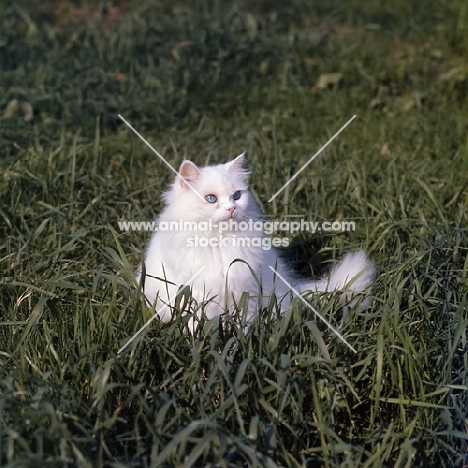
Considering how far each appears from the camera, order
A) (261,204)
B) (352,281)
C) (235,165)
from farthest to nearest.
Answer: (261,204) → (235,165) → (352,281)

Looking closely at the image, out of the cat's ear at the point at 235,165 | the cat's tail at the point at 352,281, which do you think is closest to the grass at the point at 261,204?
the cat's tail at the point at 352,281

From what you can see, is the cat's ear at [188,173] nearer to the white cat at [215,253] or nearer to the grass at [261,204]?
the white cat at [215,253]

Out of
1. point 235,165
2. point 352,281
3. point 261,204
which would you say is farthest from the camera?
point 261,204

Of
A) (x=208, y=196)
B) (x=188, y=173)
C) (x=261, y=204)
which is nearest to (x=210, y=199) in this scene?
(x=208, y=196)

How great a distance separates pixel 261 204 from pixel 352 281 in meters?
1.10

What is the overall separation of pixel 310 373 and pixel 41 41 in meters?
4.56

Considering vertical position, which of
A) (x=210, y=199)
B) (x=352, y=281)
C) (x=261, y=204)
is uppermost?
(x=210, y=199)

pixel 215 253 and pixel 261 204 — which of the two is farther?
pixel 261 204

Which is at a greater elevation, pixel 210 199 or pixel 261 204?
pixel 210 199

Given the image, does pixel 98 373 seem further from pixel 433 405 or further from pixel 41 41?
pixel 41 41

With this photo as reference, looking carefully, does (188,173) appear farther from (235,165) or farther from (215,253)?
(215,253)

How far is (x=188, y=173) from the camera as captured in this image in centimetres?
300

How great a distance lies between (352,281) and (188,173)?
0.88 metres

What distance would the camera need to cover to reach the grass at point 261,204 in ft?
7.68
